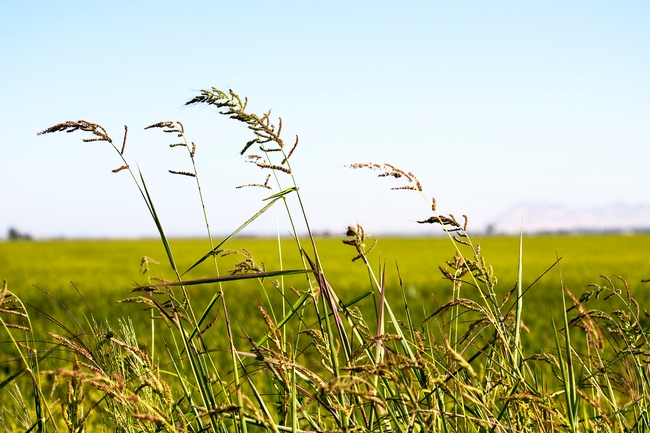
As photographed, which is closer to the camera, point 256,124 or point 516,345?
point 256,124

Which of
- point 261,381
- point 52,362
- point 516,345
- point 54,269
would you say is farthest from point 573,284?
point 54,269

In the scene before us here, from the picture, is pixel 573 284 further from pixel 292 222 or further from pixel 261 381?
pixel 292 222

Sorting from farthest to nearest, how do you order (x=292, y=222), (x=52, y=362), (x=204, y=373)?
(x=52, y=362) < (x=204, y=373) < (x=292, y=222)

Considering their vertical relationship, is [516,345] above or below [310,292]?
below

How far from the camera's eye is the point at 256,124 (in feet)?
4.87

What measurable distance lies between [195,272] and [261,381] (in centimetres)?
1453

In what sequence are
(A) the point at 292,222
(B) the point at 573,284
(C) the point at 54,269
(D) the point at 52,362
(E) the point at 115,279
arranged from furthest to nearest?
(C) the point at 54,269, (E) the point at 115,279, (B) the point at 573,284, (D) the point at 52,362, (A) the point at 292,222

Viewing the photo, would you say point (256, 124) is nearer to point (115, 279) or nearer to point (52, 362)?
point (52, 362)

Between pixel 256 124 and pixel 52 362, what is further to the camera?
pixel 52 362

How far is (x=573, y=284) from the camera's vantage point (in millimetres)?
13836

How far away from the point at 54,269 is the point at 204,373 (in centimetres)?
2222

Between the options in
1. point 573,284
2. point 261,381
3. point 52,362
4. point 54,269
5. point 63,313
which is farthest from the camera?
point 54,269

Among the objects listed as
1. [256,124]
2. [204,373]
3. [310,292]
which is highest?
[256,124]

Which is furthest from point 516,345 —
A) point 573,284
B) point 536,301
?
point 573,284
